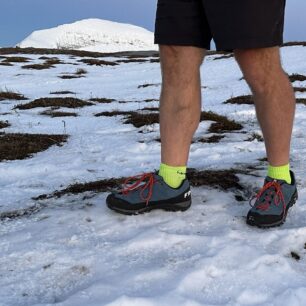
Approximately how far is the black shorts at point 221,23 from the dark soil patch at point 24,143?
307 cm

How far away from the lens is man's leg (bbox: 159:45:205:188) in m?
3.33

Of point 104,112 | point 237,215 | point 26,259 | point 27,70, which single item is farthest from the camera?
point 27,70

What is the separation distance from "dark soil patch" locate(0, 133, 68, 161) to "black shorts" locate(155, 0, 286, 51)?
3.07 m

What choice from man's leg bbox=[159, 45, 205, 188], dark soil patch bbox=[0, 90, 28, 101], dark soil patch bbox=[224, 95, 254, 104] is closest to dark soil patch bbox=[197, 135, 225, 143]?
man's leg bbox=[159, 45, 205, 188]

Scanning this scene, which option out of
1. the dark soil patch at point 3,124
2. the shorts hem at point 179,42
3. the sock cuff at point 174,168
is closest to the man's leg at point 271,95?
the shorts hem at point 179,42

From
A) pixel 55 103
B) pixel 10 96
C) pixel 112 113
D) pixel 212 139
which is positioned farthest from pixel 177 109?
pixel 10 96

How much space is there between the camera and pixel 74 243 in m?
2.90

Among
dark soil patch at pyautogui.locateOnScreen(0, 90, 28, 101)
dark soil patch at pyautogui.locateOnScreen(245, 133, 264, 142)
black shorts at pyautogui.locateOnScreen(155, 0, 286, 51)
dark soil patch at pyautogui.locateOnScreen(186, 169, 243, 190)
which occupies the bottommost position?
dark soil patch at pyautogui.locateOnScreen(0, 90, 28, 101)

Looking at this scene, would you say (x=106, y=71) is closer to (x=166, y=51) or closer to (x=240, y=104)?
(x=240, y=104)

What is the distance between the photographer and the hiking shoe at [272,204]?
306 cm

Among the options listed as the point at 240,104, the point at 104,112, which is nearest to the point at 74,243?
the point at 104,112

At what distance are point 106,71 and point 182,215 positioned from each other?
19907 millimetres

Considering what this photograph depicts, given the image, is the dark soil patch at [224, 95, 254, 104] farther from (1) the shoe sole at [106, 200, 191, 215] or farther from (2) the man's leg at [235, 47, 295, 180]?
(1) the shoe sole at [106, 200, 191, 215]

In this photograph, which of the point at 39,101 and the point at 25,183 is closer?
the point at 25,183
